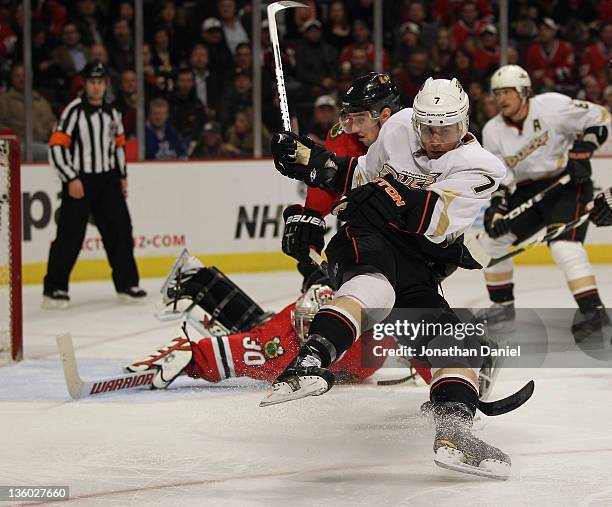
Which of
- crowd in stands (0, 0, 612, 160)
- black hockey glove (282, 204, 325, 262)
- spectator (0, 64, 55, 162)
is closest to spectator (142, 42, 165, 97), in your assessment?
crowd in stands (0, 0, 612, 160)

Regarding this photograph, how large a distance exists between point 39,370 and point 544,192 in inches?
87.1

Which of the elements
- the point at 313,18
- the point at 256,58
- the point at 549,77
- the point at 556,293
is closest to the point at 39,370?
the point at 556,293

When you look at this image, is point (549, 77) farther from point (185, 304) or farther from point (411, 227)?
point (411, 227)

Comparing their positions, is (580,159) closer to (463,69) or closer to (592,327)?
(592,327)

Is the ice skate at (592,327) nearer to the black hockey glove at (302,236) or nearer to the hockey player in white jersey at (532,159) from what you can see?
the hockey player in white jersey at (532,159)

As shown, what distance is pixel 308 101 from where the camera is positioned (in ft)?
25.2

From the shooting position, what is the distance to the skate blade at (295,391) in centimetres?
264

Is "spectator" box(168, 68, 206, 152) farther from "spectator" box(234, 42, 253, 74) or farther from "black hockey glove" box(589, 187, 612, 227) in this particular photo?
"black hockey glove" box(589, 187, 612, 227)

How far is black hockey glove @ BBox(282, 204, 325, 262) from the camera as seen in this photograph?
3393 mm

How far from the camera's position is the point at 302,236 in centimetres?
339

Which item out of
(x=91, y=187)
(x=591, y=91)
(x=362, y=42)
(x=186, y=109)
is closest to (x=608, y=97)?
(x=591, y=91)

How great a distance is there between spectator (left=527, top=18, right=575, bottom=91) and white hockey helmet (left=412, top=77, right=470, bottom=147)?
5342 millimetres

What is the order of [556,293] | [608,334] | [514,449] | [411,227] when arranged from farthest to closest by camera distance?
[556,293]
[608,334]
[514,449]
[411,227]

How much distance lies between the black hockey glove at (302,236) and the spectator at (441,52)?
4813 millimetres
